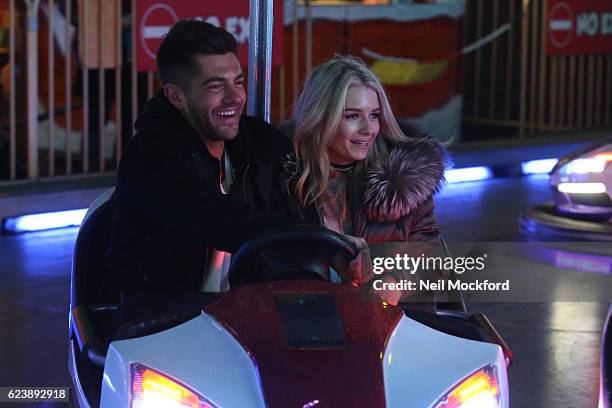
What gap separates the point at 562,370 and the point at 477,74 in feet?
21.1

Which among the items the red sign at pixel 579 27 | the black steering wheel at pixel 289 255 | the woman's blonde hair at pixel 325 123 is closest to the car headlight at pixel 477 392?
the black steering wheel at pixel 289 255

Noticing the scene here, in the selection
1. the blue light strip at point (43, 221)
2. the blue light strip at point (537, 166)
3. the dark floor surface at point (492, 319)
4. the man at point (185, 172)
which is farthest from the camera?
the blue light strip at point (537, 166)

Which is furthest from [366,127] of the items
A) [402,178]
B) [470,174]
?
A: [470,174]

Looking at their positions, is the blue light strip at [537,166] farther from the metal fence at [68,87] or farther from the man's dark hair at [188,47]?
the man's dark hair at [188,47]

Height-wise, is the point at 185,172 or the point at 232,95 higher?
the point at 232,95

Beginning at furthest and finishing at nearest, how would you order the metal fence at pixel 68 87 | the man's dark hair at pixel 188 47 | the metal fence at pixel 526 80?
the metal fence at pixel 526 80, the metal fence at pixel 68 87, the man's dark hair at pixel 188 47

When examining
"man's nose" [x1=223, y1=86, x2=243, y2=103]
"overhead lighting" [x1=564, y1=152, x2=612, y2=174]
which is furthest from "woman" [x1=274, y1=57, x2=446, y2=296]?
"overhead lighting" [x1=564, y1=152, x2=612, y2=174]

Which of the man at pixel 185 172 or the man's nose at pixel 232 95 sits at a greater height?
the man's nose at pixel 232 95

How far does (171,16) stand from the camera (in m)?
7.40

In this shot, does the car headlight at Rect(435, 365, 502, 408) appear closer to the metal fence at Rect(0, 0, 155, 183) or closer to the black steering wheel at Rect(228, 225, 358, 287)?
the black steering wheel at Rect(228, 225, 358, 287)

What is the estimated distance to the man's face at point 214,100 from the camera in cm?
279

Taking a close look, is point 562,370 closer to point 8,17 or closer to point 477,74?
point 8,17

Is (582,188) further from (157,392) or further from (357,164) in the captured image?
(157,392)

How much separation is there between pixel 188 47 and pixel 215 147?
242 millimetres
